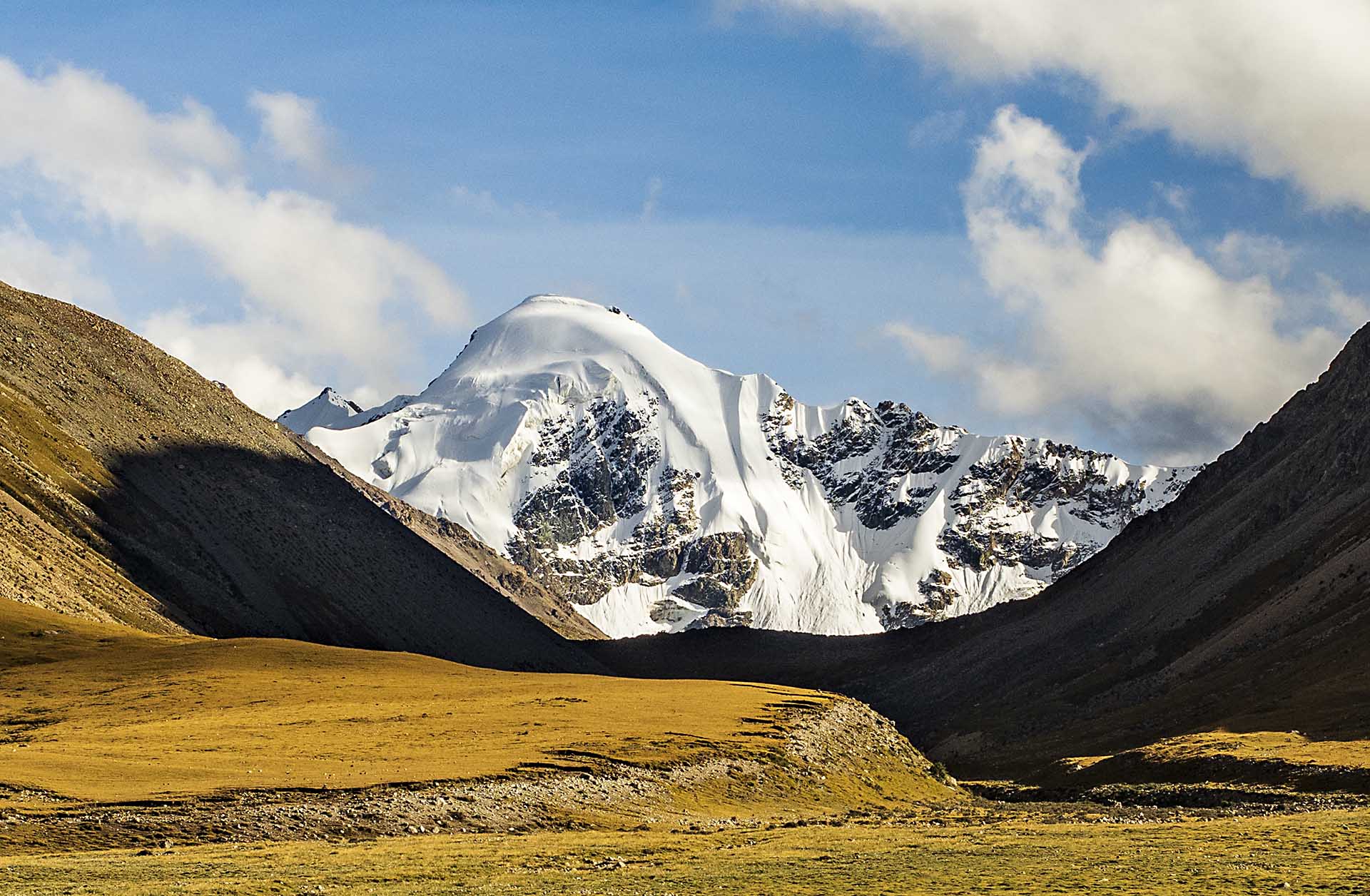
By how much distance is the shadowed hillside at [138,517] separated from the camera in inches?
5679

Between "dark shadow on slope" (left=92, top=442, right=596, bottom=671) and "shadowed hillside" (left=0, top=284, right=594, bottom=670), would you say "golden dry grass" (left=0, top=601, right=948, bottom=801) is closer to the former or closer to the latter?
"shadowed hillside" (left=0, top=284, right=594, bottom=670)

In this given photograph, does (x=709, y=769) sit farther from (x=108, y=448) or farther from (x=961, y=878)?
(x=108, y=448)

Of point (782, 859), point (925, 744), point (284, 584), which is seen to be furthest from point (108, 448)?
point (782, 859)

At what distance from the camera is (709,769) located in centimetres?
7706

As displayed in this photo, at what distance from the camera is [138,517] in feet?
546

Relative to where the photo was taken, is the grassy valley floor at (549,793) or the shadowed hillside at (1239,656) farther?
the shadowed hillside at (1239,656)

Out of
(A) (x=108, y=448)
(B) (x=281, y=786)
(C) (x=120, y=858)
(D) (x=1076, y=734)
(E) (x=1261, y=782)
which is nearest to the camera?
(C) (x=120, y=858)

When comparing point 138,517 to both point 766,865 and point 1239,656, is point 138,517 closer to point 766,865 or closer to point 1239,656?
point 1239,656

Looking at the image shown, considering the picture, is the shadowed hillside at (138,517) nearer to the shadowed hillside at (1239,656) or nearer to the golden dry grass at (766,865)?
the shadowed hillside at (1239,656)

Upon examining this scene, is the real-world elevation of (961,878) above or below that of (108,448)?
below

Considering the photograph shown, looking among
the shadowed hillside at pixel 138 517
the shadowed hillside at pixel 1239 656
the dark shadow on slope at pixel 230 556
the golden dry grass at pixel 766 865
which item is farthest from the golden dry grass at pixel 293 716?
the shadowed hillside at pixel 1239 656

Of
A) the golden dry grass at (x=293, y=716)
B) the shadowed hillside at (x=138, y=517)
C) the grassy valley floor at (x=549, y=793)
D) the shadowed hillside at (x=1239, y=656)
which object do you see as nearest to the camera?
the grassy valley floor at (x=549, y=793)

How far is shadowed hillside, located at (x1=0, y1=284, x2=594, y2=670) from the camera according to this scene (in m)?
144

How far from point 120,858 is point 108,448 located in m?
138
